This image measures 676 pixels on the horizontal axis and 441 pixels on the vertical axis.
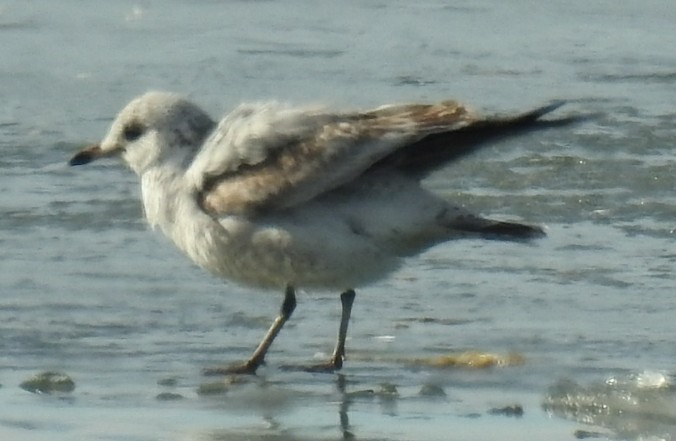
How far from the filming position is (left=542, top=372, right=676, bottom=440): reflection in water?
189 inches

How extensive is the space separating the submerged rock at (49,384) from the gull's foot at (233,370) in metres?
0.44

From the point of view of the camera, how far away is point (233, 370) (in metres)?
5.59

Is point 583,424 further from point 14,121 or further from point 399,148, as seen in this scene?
point 14,121

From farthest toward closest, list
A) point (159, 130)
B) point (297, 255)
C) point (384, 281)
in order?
point (384, 281) < point (159, 130) < point (297, 255)

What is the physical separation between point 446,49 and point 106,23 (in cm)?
224

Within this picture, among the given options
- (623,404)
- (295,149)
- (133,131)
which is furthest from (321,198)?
(623,404)

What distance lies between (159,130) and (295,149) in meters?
0.54

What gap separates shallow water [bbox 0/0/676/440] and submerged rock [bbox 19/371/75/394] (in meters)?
0.05

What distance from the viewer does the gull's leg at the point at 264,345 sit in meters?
5.59

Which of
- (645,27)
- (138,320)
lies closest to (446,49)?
(645,27)

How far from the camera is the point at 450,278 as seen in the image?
21.7 ft

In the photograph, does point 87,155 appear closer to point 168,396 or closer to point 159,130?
point 159,130

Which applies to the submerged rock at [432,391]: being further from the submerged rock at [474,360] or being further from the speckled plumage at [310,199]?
the speckled plumage at [310,199]

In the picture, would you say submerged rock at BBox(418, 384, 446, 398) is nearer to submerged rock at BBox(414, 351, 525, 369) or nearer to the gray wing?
submerged rock at BBox(414, 351, 525, 369)
